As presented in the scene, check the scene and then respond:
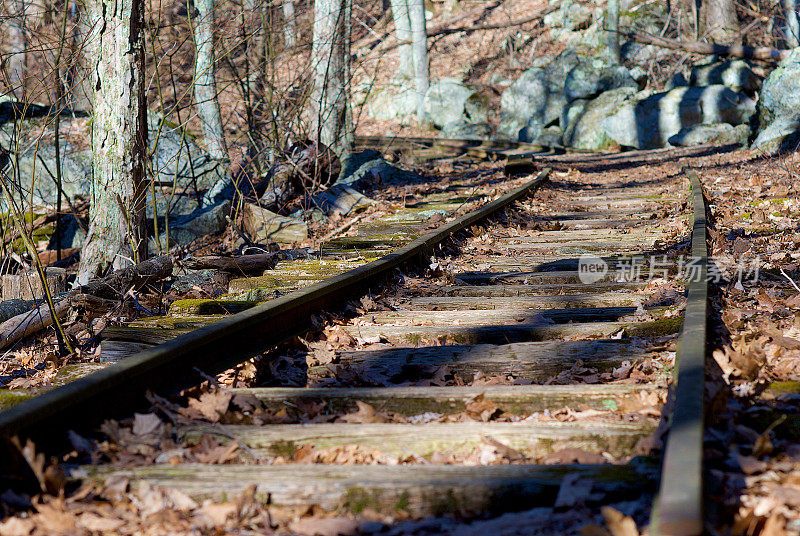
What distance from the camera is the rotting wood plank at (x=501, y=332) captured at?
379 cm

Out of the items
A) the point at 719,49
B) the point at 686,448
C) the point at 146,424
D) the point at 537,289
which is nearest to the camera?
the point at 686,448

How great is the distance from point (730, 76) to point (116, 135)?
20.8m

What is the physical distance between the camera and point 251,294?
4.76 metres

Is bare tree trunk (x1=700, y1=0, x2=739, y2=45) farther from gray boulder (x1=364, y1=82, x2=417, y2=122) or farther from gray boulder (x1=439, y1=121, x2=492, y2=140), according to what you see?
gray boulder (x1=364, y1=82, x2=417, y2=122)

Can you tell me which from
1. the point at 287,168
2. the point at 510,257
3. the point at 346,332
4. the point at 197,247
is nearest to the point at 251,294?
the point at 346,332

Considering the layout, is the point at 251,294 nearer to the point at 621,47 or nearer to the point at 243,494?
the point at 243,494

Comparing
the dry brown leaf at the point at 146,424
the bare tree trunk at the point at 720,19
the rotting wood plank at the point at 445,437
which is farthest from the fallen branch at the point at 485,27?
the rotting wood plank at the point at 445,437

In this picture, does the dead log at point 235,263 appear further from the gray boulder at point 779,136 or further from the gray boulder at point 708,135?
the gray boulder at point 708,135

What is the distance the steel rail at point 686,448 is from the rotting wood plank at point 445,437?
23 cm

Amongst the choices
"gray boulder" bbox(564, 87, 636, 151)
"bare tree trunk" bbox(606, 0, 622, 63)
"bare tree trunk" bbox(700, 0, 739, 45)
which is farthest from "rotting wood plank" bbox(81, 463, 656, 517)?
"bare tree trunk" bbox(700, 0, 739, 45)

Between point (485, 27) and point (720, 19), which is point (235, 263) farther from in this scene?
point (485, 27)

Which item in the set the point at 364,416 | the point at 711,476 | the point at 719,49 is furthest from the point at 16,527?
the point at 719,49

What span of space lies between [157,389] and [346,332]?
128 centimetres

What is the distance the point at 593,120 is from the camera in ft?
75.4
